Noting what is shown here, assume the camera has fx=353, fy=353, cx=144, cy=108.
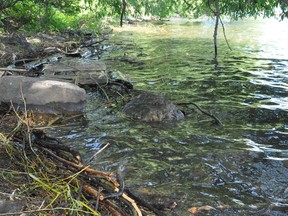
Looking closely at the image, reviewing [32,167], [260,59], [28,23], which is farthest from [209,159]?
[28,23]

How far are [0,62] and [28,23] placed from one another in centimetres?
968

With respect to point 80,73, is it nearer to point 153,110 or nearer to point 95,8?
point 153,110

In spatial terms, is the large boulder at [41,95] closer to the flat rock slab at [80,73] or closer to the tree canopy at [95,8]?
the flat rock slab at [80,73]

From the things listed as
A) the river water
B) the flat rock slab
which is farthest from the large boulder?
the flat rock slab

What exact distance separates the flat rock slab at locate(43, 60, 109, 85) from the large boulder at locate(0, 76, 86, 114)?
1296 millimetres

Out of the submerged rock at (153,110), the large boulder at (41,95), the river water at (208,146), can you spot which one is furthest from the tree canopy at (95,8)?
the submerged rock at (153,110)

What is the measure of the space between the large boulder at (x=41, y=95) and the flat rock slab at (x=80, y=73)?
130 centimetres

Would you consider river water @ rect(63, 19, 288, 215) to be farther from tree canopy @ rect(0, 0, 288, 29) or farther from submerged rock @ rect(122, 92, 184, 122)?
tree canopy @ rect(0, 0, 288, 29)

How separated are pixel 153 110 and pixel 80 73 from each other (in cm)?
309

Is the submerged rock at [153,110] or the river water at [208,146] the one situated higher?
the submerged rock at [153,110]

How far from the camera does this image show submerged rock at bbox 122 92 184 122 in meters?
6.71

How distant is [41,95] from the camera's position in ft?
22.3

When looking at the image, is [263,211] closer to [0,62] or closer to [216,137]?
[216,137]

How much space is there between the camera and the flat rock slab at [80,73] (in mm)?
8664
